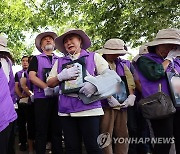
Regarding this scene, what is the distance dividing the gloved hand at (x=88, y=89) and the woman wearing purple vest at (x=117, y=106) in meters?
0.86

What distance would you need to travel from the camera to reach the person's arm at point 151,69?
362 centimetres

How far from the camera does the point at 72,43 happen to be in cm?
369

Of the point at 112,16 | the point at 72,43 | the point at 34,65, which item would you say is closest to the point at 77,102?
the point at 72,43

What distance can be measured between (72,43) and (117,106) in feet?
3.53

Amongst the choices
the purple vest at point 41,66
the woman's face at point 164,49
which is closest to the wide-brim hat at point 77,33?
the purple vest at point 41,66

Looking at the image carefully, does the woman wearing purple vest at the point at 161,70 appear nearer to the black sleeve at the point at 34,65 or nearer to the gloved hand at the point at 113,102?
the gloved hand at the point at 113,102

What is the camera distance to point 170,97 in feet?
12.1

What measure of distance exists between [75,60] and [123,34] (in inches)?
279

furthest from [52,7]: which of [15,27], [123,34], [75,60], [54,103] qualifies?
[75,60]

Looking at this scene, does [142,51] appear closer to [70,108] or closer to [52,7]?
[70,108]

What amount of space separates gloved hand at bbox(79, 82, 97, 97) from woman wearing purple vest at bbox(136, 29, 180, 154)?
679 mm

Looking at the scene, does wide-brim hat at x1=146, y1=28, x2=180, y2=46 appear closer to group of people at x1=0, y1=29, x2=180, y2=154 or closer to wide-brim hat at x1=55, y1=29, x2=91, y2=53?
group of people at x1=0, y1=29, x2=180, y2=154

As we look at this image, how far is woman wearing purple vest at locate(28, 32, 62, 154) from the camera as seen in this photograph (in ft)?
14.9

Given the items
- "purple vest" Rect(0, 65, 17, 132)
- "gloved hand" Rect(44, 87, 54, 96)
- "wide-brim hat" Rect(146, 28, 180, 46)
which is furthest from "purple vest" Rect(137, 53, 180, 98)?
"purple vest" Rect(0, 65, 17, 132)
